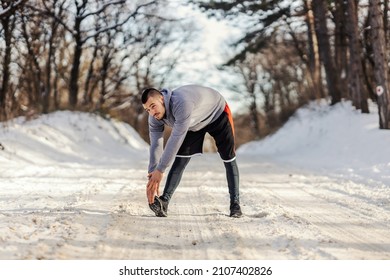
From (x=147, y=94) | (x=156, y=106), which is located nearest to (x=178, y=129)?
(x=156, y=106)

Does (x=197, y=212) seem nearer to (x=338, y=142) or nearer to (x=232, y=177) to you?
(x=232, y=177)

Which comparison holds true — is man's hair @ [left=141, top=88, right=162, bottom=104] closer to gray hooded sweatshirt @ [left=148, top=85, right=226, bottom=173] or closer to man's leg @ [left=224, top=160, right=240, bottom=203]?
gray hooded sweatshirt @ [left=148, top=85, right=226, bottom=173]

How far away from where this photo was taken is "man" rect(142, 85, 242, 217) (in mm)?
4809

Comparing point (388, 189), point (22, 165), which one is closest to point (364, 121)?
point (388, 189)

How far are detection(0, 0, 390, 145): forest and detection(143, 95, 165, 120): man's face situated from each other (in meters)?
6.51

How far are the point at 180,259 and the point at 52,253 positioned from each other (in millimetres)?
898

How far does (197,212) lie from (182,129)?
1.20 metres

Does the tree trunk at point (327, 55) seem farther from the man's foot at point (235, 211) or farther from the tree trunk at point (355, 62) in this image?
the man's foot at point (235, 211)

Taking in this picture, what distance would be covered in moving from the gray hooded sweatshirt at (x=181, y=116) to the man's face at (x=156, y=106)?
0.05 metres

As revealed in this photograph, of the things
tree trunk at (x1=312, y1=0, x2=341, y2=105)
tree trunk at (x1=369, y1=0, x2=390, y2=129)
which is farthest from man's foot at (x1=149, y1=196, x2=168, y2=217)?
tree trunk at (x1=312, y1=0, x2=341, y2=105)

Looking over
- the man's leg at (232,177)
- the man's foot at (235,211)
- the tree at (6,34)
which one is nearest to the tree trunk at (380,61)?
the tree at (6,34)

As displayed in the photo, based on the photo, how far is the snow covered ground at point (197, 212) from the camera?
3.85m

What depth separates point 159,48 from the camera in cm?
3641
